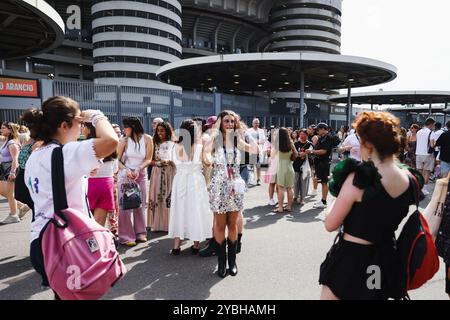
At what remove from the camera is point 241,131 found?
422 centimetres

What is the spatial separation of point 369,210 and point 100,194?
3641 millimetres

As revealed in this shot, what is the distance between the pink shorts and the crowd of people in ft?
0.05

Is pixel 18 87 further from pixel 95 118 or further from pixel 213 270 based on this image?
pixel 95 118

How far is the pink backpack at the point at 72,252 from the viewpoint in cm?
185

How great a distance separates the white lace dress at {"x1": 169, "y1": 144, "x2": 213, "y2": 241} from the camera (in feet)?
15.2

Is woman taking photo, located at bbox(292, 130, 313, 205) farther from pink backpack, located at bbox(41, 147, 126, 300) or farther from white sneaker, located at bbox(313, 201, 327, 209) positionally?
pink backpack, located at bbox(41, 147, 126, 300)

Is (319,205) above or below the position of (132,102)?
below

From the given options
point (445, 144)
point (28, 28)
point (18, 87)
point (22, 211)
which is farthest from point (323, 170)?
point (28, 28)

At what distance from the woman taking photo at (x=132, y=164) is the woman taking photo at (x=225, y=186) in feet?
5.27

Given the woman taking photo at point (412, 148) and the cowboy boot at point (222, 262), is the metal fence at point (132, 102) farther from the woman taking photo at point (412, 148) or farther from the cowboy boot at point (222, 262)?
the cowboy boot at point (222, 262)

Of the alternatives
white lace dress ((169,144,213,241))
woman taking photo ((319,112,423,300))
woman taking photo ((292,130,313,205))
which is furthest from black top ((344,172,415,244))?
woman taking photo ((292,130,313,205))

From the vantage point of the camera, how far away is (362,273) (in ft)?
6.54

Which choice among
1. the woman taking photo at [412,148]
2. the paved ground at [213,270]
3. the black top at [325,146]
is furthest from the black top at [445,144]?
the paved ground at [213,270]
